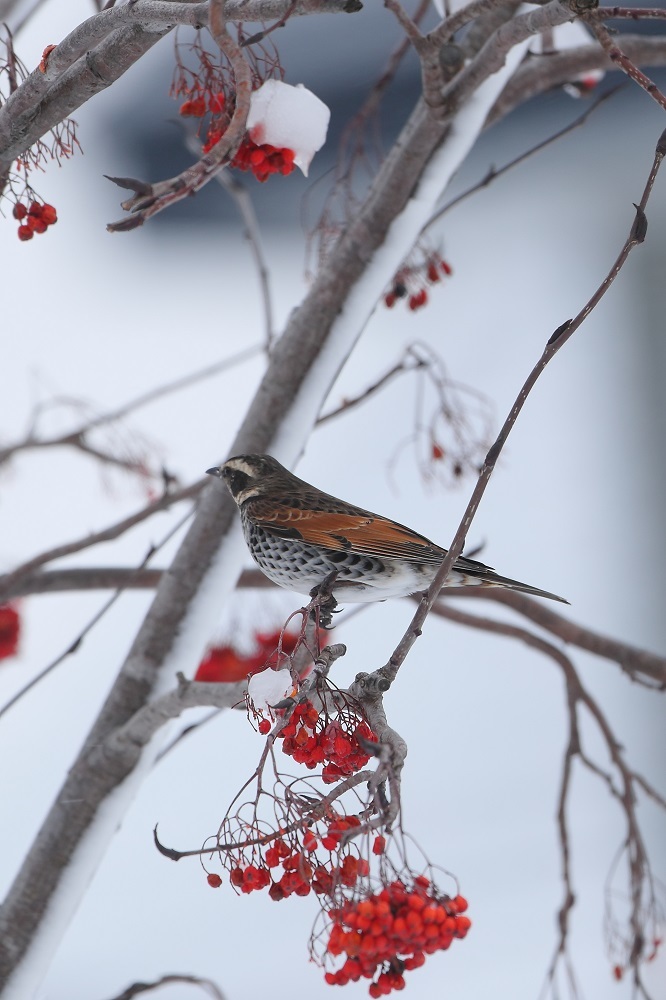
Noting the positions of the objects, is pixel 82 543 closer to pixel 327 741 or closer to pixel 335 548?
pixel 335 548

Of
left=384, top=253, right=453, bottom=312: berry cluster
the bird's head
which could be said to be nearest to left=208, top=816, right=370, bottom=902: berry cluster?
the bird's head

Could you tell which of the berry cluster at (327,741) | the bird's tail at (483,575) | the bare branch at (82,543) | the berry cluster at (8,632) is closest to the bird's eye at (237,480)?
the bare branch at (82,543)

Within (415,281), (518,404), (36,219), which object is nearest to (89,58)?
(36,219)

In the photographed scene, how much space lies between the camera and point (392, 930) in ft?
1.51

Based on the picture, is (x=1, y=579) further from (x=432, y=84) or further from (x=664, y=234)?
(x=664, y=234)

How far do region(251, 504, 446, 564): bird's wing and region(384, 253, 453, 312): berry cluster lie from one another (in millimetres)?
372

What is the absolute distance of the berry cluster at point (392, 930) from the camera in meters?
0.46

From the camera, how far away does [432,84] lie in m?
0.83

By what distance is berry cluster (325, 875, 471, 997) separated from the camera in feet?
1.51

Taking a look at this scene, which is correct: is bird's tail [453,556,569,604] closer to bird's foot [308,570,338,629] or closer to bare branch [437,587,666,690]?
bird's foot [308,570,338,629]

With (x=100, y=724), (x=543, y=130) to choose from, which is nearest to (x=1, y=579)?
(x=100, y=724)

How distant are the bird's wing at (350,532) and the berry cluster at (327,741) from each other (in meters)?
0.26

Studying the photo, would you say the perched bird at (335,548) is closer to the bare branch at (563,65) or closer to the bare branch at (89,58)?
the bare branch at (89,58)

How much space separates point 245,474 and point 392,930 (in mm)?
485
